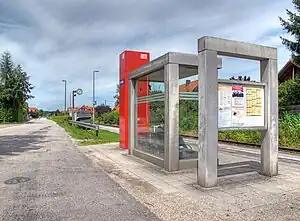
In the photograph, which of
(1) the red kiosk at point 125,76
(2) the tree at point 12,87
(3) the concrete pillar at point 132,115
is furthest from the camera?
(2) the tree at point 12,87

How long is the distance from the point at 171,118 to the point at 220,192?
2.80 metres

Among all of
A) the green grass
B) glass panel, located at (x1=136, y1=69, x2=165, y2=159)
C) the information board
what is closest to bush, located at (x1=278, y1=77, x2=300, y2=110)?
the green grass

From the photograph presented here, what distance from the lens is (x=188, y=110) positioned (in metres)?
9.12

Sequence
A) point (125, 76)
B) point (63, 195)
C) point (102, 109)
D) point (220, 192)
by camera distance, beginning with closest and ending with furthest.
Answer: point (63, 195) → point (220, 192) → point (125, 76) → point (102, 109)

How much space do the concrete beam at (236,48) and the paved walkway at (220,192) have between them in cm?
286

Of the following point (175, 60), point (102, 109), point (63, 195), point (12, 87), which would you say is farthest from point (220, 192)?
point (102, 109)

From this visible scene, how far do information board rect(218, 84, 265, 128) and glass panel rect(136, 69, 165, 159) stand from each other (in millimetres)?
2383

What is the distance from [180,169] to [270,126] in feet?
8.59

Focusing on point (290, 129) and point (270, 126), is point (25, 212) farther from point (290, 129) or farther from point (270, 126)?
point (290, 129)

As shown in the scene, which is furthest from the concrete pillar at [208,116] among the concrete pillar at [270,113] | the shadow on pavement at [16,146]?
the shadow on pavement at [16,146]

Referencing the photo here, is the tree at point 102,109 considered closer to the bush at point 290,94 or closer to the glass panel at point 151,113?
the bush at point 290,94

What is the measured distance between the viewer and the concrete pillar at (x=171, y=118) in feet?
27.9

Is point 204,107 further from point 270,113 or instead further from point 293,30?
point 293,30

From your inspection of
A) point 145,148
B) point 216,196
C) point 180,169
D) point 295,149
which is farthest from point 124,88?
point 216,196
